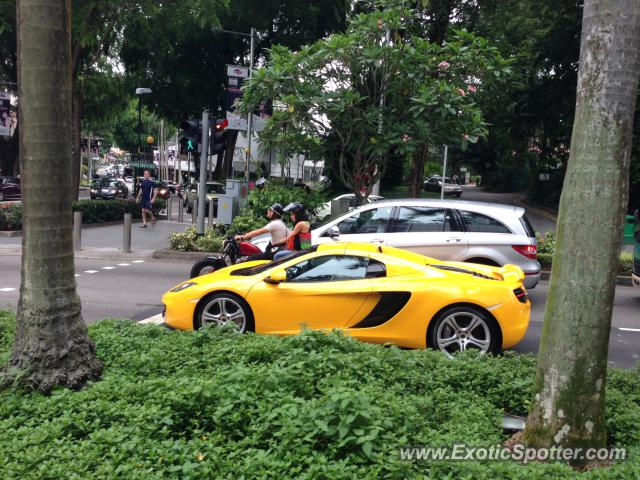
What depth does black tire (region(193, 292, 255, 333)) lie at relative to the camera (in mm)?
7246

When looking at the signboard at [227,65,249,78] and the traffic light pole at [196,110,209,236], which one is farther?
the signboard at [227,65,249,78]

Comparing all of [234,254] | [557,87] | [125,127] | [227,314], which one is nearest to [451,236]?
[234,254]

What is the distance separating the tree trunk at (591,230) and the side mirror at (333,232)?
6.96 m

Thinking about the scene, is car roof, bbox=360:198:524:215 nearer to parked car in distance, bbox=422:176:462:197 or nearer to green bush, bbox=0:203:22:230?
green bush, bbox=0:203:22:230

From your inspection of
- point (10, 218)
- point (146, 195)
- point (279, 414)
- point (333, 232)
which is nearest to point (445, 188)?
point (146, 195)

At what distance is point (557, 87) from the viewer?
34.4m

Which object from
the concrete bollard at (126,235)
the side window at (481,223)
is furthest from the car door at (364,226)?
the concrete bollard at (126,235)

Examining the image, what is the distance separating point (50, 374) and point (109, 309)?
16.1 feet

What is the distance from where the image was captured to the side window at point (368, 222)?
35.6 ft

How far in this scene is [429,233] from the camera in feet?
34.9

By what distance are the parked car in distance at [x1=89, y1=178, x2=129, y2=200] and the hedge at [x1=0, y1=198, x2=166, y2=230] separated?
15302 mm

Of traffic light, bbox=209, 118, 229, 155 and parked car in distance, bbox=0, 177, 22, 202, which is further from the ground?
traffic light, bbox=209, 118, 229, 155

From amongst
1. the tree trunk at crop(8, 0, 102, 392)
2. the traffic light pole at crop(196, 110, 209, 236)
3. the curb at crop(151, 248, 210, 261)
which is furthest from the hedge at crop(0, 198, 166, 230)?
the tree trunk at crop(8, 0, 102, 392)

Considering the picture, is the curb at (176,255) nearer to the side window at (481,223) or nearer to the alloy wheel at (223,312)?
the side window at (481,223)
